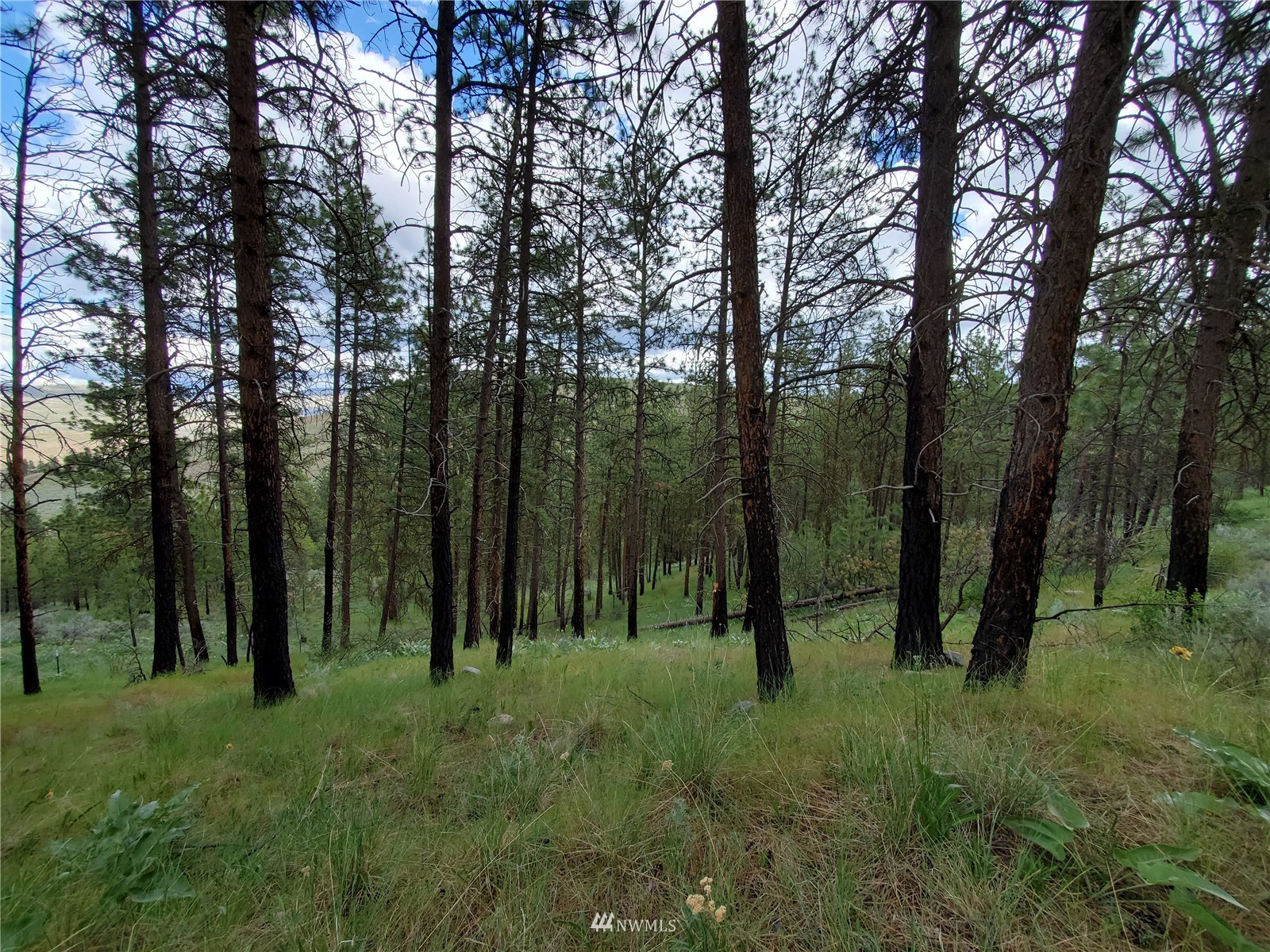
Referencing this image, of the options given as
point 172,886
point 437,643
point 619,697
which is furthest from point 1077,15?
point 437,643

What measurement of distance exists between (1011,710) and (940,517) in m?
2.36

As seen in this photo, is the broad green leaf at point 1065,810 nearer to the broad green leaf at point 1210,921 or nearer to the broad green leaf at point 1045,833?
the broad green leaf at point 1045,833

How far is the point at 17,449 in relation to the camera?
7.77 m

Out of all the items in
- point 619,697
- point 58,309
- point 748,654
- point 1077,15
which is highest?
point 1077,15

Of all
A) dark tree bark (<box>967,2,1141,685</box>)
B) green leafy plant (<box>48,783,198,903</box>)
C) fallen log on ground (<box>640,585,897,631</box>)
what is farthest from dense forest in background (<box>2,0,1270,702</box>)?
fallen log on ground (<box>640,585,897,631</box>)

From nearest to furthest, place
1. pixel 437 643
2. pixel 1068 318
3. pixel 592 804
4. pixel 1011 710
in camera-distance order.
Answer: pixel 592 804 < pixel 1011 710 < pixel 1068 318 < pixel 437 643

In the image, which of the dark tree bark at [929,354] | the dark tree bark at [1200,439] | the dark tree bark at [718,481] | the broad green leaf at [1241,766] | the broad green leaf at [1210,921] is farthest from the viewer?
the dark tree bark at [718,481]

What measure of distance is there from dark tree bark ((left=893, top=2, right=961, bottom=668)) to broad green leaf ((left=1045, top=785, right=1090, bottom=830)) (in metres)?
2.99

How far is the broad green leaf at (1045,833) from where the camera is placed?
170cm

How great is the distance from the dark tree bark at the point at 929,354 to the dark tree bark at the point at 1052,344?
3.00 ft

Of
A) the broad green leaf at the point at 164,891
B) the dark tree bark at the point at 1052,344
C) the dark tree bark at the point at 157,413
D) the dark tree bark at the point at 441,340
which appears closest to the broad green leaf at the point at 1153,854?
the dark tree bark at the point at 1052,344

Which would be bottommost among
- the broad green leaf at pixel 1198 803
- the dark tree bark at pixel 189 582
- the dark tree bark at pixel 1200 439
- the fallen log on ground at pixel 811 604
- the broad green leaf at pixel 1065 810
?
the fallen log on ground at pixel 811 604

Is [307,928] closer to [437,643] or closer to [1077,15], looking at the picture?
[437,643]

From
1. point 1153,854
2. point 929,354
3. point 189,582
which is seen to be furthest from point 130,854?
point 189,582
